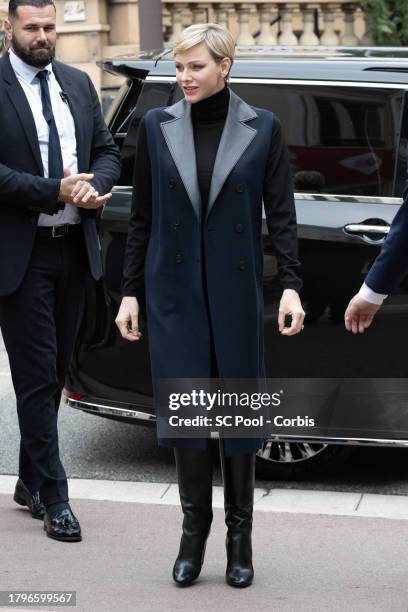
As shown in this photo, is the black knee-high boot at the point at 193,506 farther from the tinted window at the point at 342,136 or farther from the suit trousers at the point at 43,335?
the tinted window at the point at 342,136

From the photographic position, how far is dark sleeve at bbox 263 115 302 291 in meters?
4.62

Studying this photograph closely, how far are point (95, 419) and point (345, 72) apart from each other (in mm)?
2375

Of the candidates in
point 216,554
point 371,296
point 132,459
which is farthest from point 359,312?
point 132,459

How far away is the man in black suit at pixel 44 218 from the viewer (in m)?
5.14

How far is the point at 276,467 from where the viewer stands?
609 centimetres

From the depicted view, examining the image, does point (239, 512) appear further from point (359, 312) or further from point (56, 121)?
point (56, 121)

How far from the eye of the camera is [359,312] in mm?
4199

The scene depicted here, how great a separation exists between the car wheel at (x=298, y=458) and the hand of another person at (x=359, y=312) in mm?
1851

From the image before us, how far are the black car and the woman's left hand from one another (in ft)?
3.68

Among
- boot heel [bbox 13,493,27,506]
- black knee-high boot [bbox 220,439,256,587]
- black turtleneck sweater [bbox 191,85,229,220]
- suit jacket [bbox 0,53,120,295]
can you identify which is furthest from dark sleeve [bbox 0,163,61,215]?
boot heel [bbox 13,493,27,506]

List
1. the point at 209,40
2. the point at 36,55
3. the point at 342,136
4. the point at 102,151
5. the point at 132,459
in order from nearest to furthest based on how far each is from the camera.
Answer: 1. the point at 209,40
2. the point at 36,55
3. the point at 102,151
4. the point at 342,136
5. the point at 132,459

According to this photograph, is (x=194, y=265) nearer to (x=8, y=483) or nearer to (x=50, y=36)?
(x=50, y=36)

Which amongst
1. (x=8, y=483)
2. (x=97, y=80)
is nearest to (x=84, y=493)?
(x=8, y=483)

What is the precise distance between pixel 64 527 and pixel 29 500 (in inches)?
13.9
